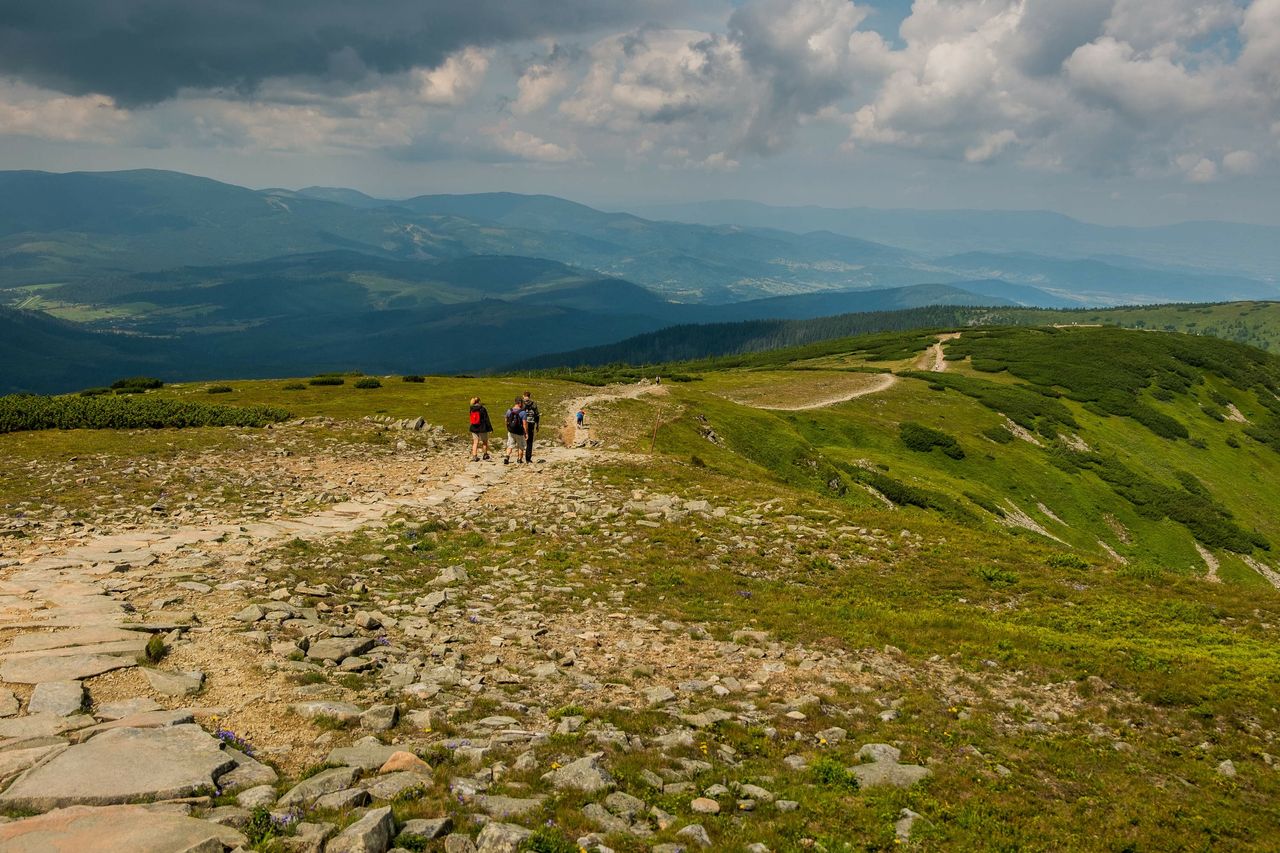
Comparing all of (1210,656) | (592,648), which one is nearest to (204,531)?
(592,648)

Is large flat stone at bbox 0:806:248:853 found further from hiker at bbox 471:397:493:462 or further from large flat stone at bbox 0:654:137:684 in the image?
hiker at bbox 471:397:493:462

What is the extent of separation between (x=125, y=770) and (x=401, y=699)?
4.07 meters

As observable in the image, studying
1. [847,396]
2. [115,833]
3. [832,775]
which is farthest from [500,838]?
[847,396]

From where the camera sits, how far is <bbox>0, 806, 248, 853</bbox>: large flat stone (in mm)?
6682

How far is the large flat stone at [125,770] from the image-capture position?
7512 millimetres

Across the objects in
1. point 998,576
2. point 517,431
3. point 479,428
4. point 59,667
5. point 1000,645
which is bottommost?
point 1000,645

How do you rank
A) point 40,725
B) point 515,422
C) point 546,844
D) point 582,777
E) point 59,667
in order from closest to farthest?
point 546,844 → point 40,725 → point 582,777 → point 59,667 → point 515,422

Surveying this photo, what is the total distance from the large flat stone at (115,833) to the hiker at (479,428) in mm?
27807

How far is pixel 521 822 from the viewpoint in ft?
26.9

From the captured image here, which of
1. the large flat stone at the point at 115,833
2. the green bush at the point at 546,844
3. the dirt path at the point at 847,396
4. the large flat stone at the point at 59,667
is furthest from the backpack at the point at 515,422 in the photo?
the dirt path at the point at 847,396

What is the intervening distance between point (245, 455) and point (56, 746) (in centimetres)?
2735

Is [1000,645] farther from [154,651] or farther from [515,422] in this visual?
[515,422]

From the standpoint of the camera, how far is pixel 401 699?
11.4m

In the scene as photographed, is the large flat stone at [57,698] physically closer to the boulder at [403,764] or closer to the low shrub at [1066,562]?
the boulder at [403,764]
